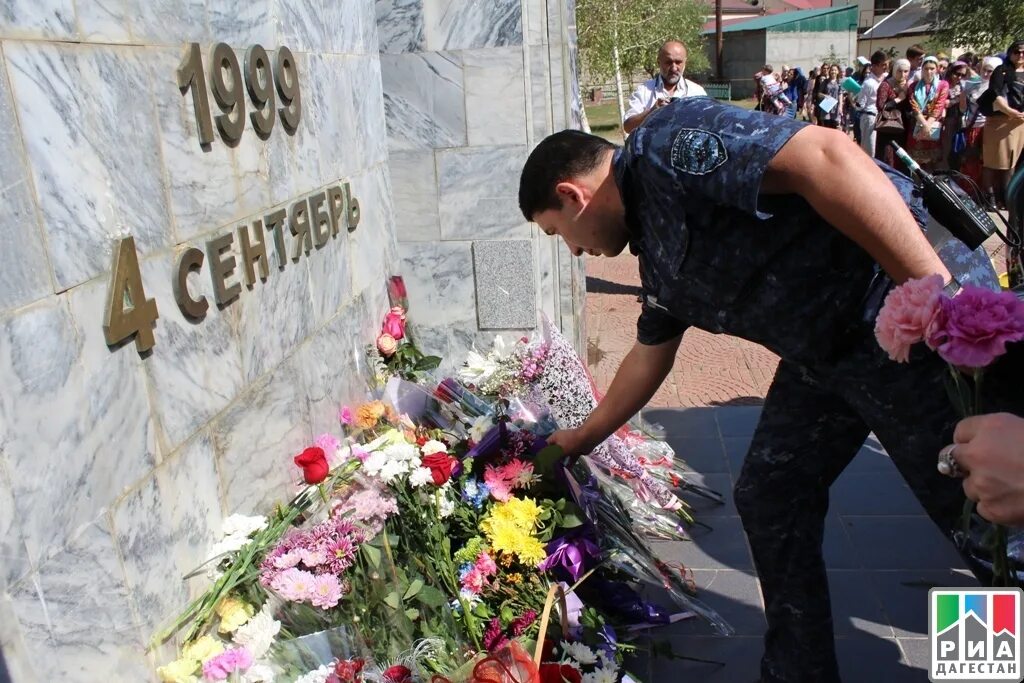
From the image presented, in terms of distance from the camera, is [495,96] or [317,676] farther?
[495,96]

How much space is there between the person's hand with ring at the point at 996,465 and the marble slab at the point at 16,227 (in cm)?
171

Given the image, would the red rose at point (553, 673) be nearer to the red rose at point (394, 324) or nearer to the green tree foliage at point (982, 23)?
the red rose at point (394, 324)

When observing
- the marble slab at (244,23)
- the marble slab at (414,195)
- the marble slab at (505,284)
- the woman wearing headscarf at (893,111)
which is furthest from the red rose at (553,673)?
the woman wearing headscarf at (893,111)

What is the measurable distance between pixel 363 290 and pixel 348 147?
61cm

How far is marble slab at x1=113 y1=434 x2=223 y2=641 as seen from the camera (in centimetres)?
206

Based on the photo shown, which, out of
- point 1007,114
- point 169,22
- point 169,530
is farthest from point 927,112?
point 169,530

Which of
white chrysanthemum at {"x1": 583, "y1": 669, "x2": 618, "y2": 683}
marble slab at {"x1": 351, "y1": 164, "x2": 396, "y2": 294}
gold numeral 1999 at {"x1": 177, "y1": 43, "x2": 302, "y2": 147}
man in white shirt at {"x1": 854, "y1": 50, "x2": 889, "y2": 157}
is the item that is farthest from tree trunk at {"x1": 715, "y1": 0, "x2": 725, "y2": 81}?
white chrysanthemum at {"x1": 583, "y1": 669, "x2": 618, "y2": 683}

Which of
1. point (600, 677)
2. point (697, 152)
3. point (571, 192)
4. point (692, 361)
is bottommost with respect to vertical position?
point (692, 361)

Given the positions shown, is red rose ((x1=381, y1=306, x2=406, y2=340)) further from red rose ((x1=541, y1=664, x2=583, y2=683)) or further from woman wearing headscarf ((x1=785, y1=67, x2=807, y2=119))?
woman wearing headscarf ((x1=785, y1=67, x2=807, y2=119))

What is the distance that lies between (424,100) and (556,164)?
2.14 m

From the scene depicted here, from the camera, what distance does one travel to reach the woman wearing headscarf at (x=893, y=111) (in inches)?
421

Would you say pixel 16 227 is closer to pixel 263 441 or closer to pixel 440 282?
pixel 263 441

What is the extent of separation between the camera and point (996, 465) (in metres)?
1.26

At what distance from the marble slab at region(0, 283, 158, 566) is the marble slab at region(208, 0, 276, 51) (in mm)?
1014
